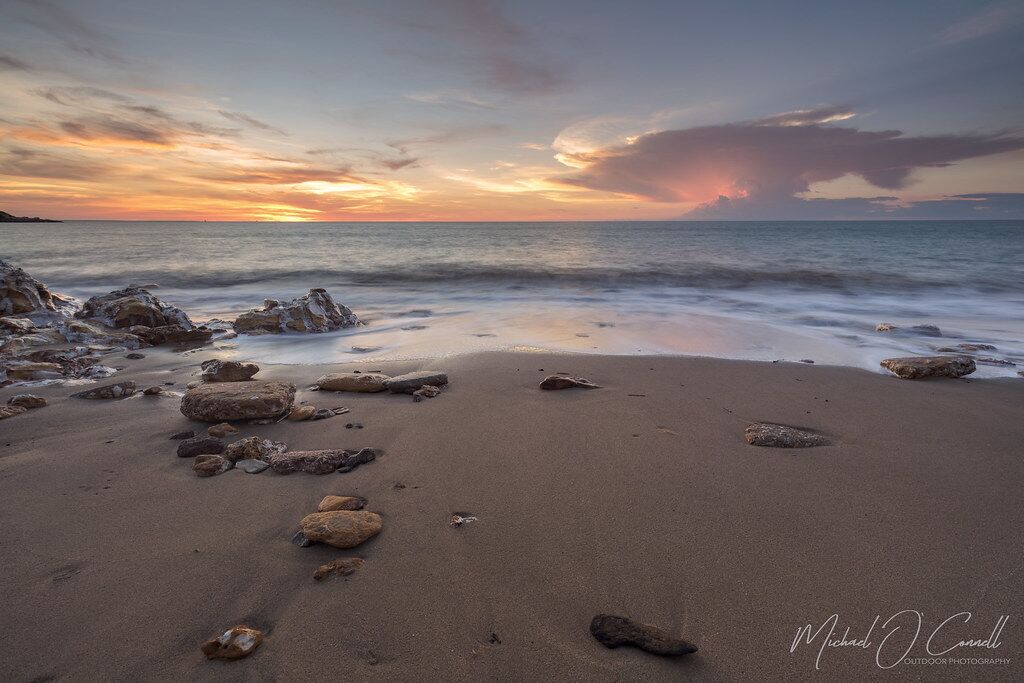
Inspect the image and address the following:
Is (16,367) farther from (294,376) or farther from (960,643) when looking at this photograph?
(960,643)

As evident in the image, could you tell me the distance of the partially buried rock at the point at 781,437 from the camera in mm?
3275

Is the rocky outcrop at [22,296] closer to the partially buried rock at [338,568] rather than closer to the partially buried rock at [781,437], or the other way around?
the partially buried rock at [338,568]

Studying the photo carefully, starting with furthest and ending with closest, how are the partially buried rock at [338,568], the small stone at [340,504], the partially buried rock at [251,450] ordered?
the partially buried rock at [251,450], the small stone at [340,504], the partially buried rock at [338,568]

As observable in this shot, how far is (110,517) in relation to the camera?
8.07 feet

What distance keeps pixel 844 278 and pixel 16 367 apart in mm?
20026

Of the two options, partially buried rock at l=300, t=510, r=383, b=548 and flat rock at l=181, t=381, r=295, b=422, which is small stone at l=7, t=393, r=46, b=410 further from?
partially buried rock at l=300, t=510, r=383, b=548

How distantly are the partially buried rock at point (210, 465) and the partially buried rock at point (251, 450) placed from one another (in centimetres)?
7

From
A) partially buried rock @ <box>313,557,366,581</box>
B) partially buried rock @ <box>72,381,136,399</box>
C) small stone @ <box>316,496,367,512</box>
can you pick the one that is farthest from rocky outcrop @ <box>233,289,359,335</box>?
partially buried rock @ <box>313,557,366,581</box>

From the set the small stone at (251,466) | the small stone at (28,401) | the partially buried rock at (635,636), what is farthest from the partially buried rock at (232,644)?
the small stone at (28,401)

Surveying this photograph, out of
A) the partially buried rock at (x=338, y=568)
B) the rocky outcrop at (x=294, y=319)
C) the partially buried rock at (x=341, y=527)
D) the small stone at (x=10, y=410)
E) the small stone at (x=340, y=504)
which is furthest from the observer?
the rocky outcrop at (x=294, y=319)

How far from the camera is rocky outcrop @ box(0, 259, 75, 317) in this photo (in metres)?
7.91

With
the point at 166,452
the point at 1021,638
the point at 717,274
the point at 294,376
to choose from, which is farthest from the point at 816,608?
the point at 717,274

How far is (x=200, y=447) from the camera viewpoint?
124 inches

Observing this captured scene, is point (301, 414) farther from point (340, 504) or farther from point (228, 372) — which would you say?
point (228, 372)
